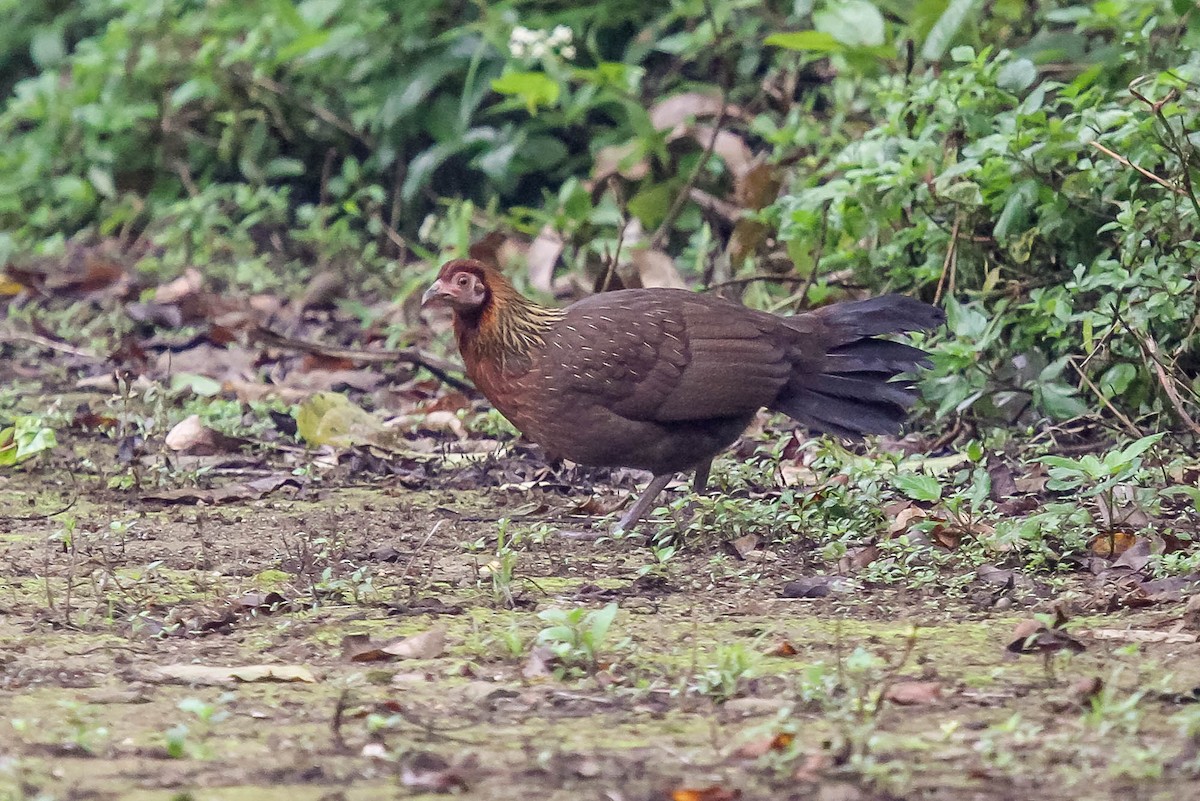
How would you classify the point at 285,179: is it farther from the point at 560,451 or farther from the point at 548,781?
the point at 548,781

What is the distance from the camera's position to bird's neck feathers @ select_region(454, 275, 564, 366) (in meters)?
4.98

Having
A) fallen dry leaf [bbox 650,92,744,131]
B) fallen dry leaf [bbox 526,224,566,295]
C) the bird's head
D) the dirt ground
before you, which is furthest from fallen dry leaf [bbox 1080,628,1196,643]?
fallen dry leaf [bbox 650,92,744,131]

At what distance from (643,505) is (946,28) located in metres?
2.43

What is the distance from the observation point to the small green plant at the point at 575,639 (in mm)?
2928

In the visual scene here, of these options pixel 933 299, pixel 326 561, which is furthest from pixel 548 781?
pixel 933 299

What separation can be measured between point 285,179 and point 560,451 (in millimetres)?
6037

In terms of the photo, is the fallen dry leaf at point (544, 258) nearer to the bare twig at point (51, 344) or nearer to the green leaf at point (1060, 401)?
the bare twig at point (51, 344)

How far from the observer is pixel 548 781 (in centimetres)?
238

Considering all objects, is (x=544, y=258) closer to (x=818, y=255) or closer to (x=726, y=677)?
(x=818, y=255)

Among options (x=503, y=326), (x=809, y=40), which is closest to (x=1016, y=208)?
(x=809, y=40)

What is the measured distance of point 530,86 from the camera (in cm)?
797

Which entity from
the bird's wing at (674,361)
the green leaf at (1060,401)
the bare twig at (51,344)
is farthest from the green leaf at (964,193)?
the bare twig at (51,344)

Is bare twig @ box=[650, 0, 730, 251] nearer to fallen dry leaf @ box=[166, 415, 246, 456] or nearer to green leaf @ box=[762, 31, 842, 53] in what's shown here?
green leaf @ box=[762, 31, 842, 53]

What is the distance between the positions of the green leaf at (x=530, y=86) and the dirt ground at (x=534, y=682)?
157 inches
